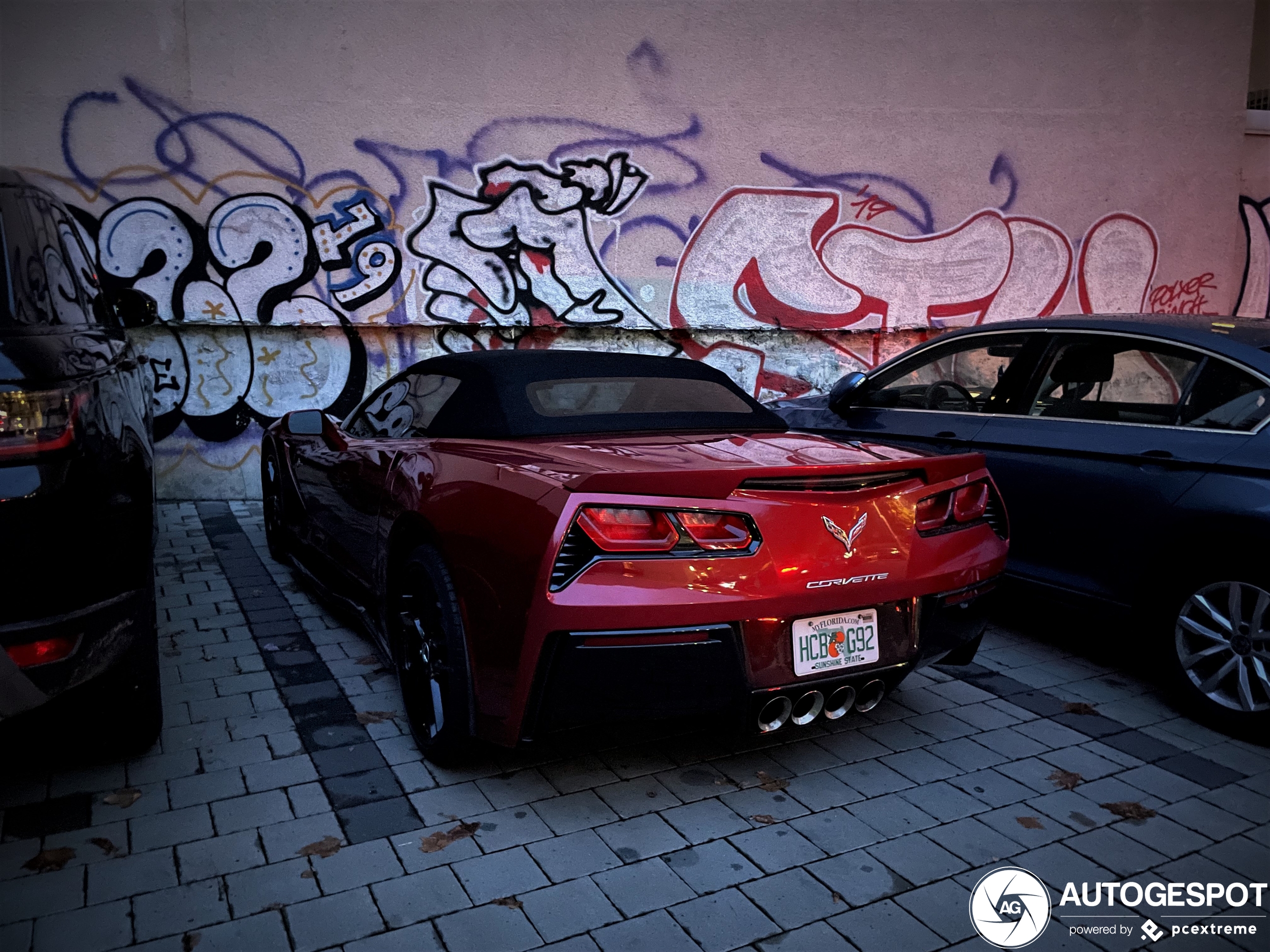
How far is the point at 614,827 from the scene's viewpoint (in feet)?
9.62

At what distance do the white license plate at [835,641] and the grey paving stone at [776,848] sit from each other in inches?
19.1

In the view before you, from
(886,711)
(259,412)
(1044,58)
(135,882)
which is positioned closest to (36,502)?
(135,882)

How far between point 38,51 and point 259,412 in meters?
3.00

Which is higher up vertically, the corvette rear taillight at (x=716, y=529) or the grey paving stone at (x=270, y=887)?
the corvette rear taillight at (x=716, y=529)

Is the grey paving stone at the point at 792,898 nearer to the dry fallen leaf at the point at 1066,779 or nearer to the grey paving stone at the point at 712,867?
the grey paving stone at the point at 712,867

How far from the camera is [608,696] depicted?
9.09 feet

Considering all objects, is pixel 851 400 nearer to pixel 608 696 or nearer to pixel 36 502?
pixel 608 696

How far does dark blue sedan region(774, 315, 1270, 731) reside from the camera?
11.9 ft

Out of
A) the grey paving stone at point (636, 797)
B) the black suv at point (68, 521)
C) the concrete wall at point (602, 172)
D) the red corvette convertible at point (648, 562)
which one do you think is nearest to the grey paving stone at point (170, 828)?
the black suv at point (68, 521)

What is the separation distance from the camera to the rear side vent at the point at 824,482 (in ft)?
9.41

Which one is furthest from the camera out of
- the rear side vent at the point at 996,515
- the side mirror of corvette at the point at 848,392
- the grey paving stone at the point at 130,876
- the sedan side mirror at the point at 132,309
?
the side mirror of corvette at the point at 848,392

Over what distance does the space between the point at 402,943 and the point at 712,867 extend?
85 centimetres

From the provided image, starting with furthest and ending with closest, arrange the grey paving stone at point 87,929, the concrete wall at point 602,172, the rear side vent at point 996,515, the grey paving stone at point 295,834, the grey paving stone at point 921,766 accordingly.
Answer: the concrete wall at point 602,172
the rear side vent at point 996,515
the grey paving stone at point 921,766
the grey paving stone at point 295,834
the grey paving stone at point 87,929

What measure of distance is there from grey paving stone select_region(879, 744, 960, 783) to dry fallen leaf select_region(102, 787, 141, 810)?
245cm
